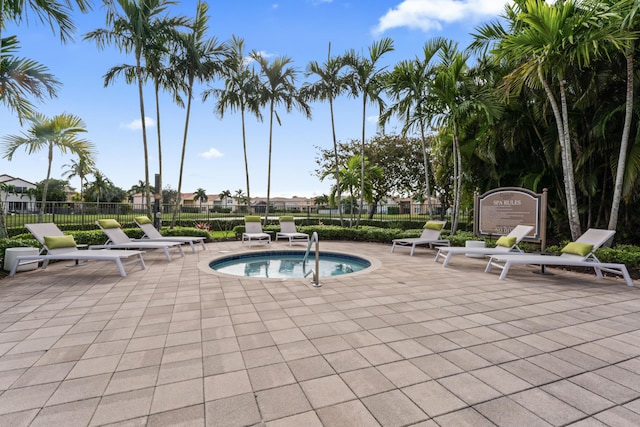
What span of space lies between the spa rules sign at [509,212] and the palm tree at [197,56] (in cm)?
1052

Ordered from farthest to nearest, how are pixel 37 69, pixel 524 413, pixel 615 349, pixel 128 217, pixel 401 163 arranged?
pixel 401 163 → pixel 128 217 → pixel 37 69 → pixel 615 349 → pixel 524 413

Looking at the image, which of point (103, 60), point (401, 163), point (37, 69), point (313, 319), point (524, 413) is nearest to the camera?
point (524, 413)

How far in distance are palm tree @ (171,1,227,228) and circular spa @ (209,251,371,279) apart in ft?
21.1

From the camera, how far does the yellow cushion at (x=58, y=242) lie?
242 inches

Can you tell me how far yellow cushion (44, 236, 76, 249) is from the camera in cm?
614

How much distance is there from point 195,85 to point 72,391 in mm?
12133

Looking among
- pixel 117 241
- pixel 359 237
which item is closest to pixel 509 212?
pixel 359 237

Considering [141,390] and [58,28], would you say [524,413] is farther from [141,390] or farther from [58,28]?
[58,28]

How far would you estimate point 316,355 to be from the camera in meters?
2.75

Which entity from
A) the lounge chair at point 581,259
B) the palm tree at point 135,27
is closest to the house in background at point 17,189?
the palm tree at point 135,27

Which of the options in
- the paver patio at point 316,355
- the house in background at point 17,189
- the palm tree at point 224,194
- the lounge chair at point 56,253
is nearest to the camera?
the paver patio at point 316,355

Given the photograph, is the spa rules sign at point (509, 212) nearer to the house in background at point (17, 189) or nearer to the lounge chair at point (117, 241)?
the lounge chair at point (117, 241)

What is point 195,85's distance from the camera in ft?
39.8

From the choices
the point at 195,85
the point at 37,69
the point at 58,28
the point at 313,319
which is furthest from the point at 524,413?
the point at 195,85
